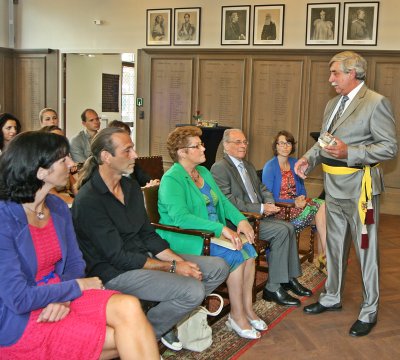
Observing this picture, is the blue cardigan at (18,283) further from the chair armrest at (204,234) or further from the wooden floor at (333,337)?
the wooden floor at (333,337)

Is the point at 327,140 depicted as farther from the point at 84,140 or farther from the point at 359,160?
the point at 84,140

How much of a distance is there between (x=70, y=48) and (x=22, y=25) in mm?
1192

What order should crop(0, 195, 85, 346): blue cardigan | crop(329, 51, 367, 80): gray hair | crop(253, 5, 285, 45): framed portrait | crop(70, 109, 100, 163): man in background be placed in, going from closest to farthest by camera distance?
1. crop(0, 195, 85, 346): blue cardigan
2. crop(329, 51, 367, 80): gray hair
3. crop(70, 109, 100, 163): man in background
4. crop(253, 5, 285, 45): framed portrait

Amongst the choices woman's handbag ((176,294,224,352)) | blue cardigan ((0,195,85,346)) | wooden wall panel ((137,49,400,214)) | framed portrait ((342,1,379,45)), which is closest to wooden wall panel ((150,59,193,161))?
wooden wall panel ((137,49,400,214))

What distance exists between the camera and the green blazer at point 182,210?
3.30m

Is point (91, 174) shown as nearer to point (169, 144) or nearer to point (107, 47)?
point (169, 144)

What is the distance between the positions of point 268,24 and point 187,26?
141 cm

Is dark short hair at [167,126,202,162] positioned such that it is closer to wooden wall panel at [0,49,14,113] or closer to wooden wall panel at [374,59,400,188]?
wooden wall panel at [374,59,400,188]

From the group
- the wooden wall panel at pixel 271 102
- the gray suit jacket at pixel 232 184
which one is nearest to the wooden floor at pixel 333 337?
the gray suit jacket at pixel 232 184

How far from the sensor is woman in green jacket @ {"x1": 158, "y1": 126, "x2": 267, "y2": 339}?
10.8 ft

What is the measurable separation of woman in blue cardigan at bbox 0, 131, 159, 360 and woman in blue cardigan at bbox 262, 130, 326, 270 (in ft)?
8.08

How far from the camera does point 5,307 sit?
201 cm

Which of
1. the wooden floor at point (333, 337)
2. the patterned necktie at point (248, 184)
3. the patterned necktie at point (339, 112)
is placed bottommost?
the wooden floor at point (333, 337)

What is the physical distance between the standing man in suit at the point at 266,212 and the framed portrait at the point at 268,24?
4425 mm
